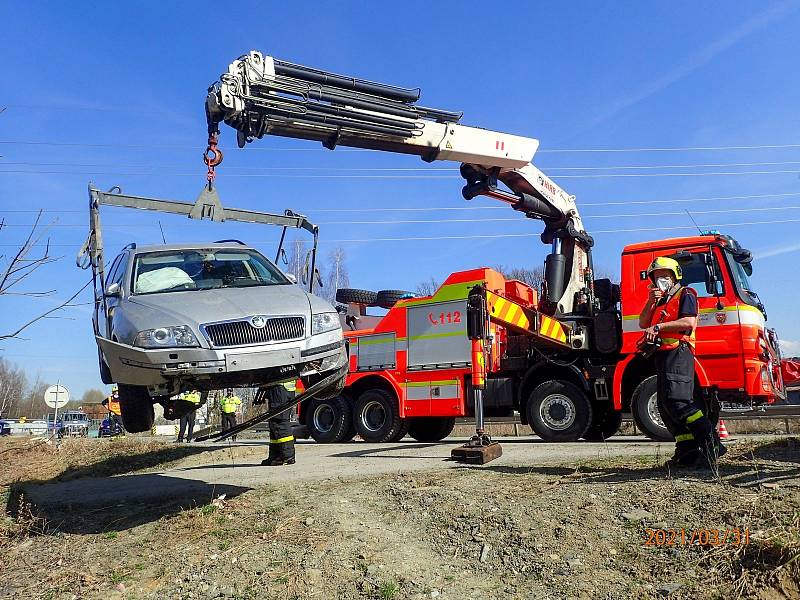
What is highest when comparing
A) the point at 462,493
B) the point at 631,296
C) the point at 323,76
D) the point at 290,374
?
the point at 323,76

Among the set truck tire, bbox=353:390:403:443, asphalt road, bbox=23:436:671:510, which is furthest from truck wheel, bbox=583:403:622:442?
truck tire, bbox=353:390:403:443

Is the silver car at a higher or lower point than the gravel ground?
higher

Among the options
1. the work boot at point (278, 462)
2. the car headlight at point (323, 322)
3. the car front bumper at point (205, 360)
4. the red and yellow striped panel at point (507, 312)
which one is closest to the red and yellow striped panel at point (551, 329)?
the red and yellow striped panel at point (507, 312)

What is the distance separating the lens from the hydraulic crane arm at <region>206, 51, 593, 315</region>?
840 centimetres

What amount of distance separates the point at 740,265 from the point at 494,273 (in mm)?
3664

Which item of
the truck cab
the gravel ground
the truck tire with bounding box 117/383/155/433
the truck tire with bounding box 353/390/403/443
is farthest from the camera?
the truck tire with bounding box 353/390/403/443

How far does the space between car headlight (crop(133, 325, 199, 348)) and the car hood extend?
6 centimetres

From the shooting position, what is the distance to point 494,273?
1108 centimetres

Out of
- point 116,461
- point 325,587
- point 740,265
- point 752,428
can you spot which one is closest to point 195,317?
point 325,587

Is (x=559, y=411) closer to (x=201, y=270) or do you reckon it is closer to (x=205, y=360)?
(x=201, y=270)

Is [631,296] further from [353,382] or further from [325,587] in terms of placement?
[325,587]

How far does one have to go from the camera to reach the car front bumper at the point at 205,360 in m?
4.77
